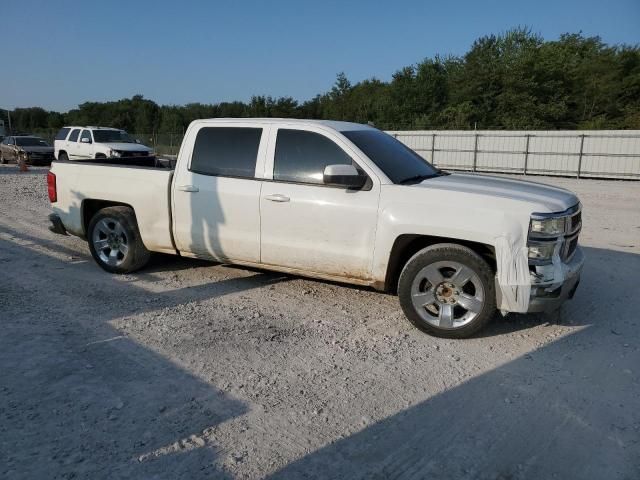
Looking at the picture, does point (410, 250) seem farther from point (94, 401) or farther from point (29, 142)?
point (29, 142)

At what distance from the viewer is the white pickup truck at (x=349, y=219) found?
4215mm

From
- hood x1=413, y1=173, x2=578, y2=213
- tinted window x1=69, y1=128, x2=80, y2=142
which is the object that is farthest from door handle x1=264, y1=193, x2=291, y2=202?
tinted window x1=69, y1=128, x2=80, y2=142

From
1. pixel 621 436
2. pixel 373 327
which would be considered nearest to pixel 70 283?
pixel 373 327

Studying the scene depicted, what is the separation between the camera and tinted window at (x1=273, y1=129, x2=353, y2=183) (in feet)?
16.4

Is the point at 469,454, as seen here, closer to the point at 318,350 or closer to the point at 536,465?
the point at 536,465

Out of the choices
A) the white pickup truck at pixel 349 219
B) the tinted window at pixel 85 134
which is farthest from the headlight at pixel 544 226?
the tinted window at pixel 85 134

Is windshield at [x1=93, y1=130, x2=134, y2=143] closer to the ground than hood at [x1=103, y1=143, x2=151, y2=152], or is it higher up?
higher up

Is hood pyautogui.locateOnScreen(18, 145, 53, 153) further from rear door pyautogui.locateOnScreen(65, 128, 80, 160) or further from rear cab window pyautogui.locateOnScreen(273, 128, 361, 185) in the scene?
rear cab window pyautogui.locateOnScreen(273, 128, 361, 185)

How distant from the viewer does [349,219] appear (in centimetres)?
477

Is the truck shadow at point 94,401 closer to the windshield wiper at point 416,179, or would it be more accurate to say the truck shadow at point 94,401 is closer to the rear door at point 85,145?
the windshield wiper at point 416,179

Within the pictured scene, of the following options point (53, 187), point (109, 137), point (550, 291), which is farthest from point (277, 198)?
point (109, 137)

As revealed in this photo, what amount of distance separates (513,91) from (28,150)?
113 feet

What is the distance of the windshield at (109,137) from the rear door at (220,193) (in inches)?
668

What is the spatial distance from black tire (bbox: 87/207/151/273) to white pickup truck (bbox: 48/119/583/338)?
16 mm
